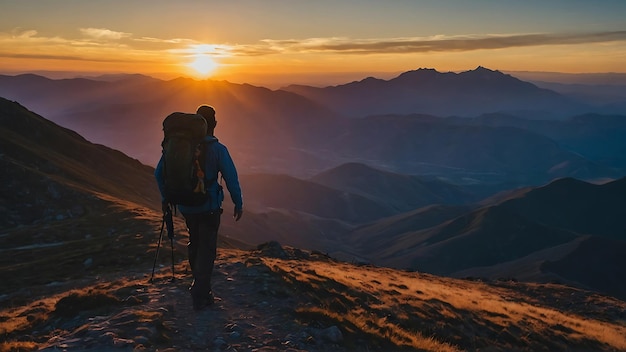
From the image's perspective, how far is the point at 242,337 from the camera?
10.2 metres

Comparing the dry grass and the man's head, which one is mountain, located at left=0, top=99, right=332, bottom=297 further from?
the man's head

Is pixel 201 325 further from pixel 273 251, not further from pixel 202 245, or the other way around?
pixel 273 251

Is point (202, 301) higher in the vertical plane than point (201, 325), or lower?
higher

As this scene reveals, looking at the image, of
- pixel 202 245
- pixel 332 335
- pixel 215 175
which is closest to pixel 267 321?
pixel 332 335

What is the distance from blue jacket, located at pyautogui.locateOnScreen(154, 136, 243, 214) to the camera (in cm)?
1068

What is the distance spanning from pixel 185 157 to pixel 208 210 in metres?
1.29

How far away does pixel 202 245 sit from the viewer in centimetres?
1127

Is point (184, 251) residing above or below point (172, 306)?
below

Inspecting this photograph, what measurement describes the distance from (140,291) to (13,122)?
66520 mm

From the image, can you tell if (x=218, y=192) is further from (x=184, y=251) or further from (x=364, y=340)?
(x=184, y=251)

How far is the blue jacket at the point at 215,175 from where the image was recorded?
1068 centimetres

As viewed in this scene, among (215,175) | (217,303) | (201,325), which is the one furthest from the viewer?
(217,303)

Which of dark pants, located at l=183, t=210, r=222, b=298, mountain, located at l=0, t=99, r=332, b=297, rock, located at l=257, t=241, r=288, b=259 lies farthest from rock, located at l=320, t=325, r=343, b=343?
rock, located at l=257, t=241, r=288, b=259

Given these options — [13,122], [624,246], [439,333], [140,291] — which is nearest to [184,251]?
[140,291]
